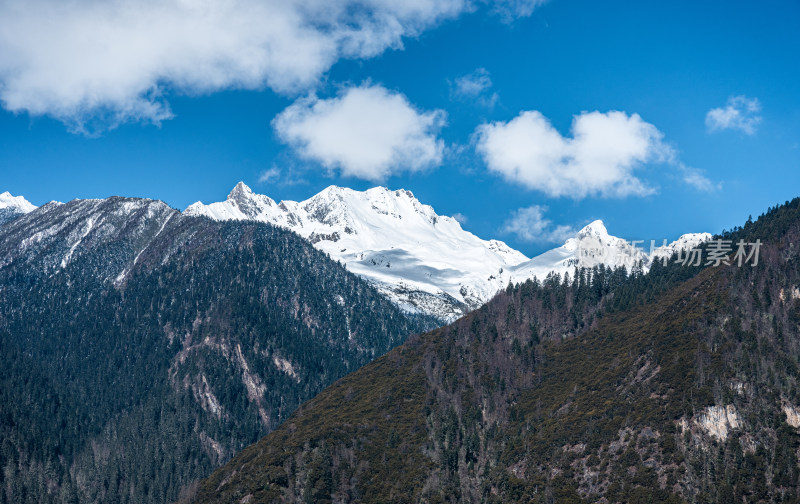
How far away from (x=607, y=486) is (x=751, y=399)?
4064 centimetres

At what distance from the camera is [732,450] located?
17762cm

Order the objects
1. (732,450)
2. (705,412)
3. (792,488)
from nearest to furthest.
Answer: (792,488), (732,450), (705,412)

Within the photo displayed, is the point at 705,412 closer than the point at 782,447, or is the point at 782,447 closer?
the point at 782,447

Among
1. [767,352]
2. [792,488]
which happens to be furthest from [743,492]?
[767,352]

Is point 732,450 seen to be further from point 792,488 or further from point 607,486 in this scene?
point 607,486

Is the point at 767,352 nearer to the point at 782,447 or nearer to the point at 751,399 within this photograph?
the point at 751,399

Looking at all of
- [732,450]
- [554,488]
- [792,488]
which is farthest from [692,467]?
[554,488]

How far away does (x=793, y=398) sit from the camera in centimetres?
18312

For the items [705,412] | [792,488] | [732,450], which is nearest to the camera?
[792,488]

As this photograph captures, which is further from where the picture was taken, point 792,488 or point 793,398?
point 793,398

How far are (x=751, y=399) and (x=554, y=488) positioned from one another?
173ft

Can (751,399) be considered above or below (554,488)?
above

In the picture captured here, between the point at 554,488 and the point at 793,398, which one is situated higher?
the point at 793,398

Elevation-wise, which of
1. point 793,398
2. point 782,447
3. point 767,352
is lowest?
point 782,447
